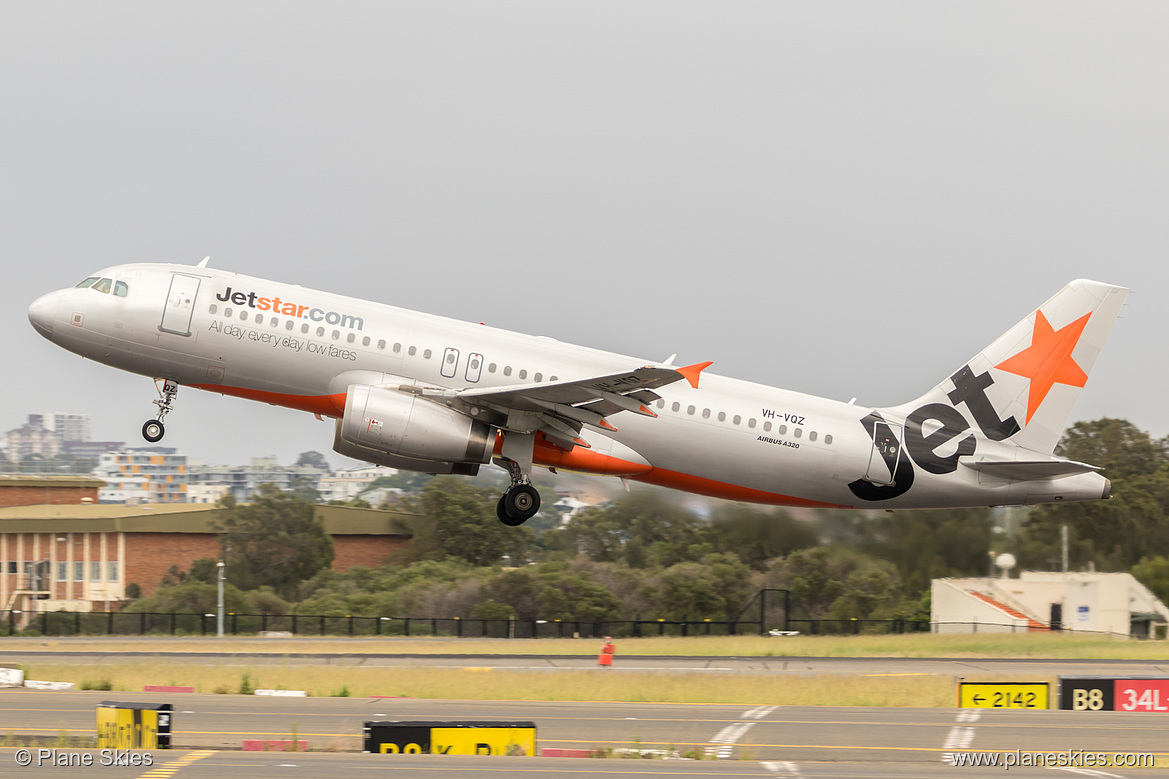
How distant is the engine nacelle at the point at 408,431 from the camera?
29188 millimetres

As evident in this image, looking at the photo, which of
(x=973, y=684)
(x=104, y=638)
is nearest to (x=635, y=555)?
(x=104, y=638)

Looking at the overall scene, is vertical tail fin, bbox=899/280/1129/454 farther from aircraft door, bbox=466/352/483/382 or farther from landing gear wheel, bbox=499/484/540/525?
aircraft door, bbox=466/352/483/382

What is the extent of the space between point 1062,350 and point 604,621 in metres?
27.3

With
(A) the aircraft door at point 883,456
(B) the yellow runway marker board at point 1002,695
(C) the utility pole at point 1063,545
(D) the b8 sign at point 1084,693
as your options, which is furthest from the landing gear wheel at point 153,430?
(C) the utility pole at point 1063,545

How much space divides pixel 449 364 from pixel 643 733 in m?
10.9

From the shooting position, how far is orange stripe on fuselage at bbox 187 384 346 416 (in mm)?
30656

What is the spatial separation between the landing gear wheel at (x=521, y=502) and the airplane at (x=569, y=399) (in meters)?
0.05

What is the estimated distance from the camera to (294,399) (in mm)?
31000

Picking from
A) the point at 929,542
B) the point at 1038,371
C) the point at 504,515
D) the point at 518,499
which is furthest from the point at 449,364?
the point at 929,542

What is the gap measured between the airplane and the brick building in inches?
1665

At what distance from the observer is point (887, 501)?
111 feet

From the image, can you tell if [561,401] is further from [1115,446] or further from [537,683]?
[1115,446]

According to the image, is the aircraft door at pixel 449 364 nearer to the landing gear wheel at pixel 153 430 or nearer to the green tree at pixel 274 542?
the landing gear wheel at pixel 153 430

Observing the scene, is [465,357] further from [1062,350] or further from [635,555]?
[635,555]
